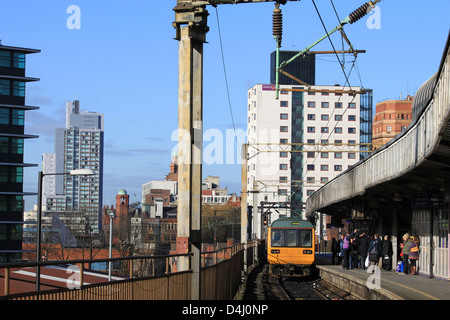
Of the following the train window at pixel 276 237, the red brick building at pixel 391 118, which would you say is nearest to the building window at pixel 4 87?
the train window at pixel 276 237

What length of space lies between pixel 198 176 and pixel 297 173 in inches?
4893

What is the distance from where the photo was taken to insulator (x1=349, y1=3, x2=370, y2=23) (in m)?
22.1

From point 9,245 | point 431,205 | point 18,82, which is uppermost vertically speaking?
point 18,82

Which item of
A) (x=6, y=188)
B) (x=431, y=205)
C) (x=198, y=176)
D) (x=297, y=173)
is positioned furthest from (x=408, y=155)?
(x=297, y=173)

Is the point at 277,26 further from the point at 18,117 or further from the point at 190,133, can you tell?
the point at 18,117

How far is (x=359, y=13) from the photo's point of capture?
73.6 feet

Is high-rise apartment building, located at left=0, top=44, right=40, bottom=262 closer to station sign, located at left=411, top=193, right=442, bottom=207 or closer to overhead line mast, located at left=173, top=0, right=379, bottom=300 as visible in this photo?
station sign, located at left=411, top=193, right=442, bottom=207

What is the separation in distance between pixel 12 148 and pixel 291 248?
69.0m

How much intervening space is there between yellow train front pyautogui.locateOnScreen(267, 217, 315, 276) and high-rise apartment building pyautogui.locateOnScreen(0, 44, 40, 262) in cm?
6630

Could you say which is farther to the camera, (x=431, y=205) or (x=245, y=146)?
(x=245, y=146)

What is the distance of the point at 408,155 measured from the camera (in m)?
→ 21.8

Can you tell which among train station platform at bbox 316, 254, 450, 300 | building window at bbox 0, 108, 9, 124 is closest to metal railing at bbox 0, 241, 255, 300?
train station platform at bbox 316, 254, 450, 300

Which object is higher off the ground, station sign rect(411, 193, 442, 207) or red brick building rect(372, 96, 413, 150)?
red brick building rect(372, 96, 413, 150)
